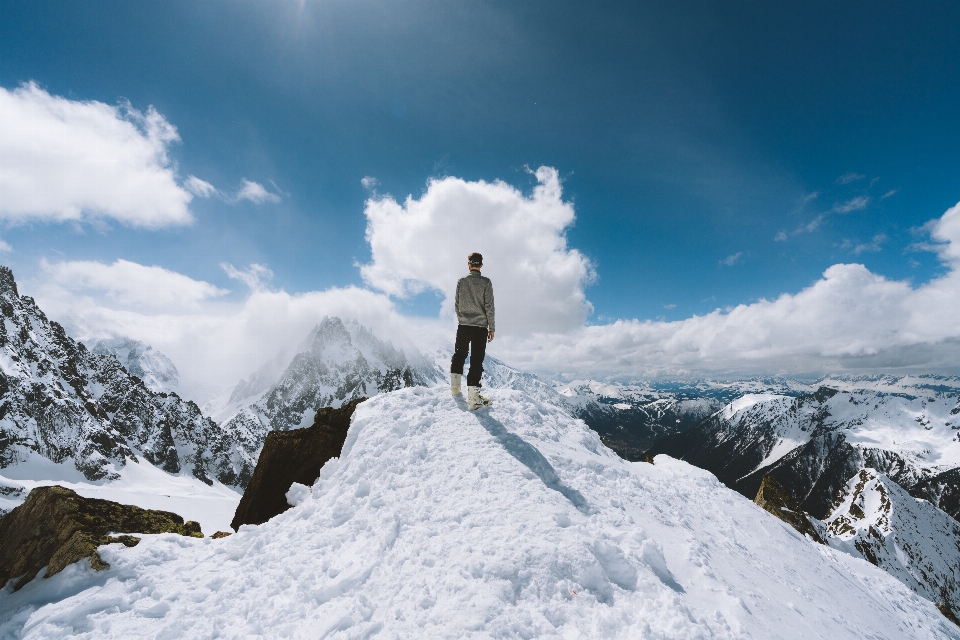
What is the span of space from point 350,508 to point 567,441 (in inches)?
270

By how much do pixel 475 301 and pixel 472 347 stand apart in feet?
4.75

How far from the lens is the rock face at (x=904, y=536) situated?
77.4 m

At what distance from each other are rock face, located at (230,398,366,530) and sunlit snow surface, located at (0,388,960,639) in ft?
14.2

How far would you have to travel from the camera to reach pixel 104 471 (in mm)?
124812

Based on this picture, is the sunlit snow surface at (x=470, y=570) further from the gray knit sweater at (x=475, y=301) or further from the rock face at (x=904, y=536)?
the rock face at (x=904, y=536)

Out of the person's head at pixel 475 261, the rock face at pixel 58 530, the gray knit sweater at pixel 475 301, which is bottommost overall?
the rock face at pixel 58 530

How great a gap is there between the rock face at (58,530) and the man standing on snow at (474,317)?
27.5 ft

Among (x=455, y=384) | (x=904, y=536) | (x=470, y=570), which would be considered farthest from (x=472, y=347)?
(x=904, y=536)

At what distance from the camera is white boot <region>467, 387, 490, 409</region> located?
39.4 feet

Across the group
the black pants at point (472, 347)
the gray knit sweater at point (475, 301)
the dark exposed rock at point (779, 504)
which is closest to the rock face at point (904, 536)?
the dark exposed rock at point (779, 504)

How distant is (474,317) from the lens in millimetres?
12148

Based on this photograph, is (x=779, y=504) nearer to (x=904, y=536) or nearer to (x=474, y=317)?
(x=474, y=317)

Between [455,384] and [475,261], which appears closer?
[475,261]

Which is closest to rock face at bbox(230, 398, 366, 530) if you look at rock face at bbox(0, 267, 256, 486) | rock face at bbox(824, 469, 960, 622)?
rock face at bbox(824, 469, 960, 622)
